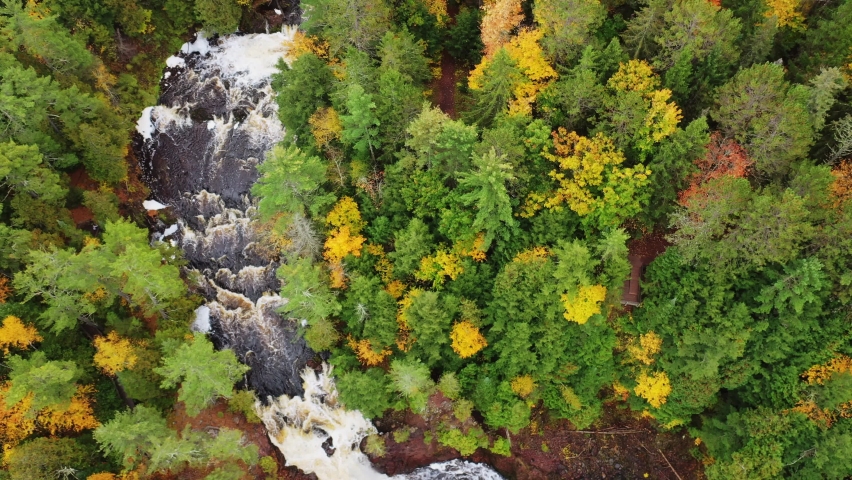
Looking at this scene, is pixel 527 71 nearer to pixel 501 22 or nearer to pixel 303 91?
pixel 501 22

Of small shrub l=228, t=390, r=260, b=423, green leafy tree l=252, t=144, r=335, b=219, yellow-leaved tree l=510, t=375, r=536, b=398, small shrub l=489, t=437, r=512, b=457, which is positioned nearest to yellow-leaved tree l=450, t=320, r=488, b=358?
yellow-leaved tree l=510, t=375, r=536, b=398

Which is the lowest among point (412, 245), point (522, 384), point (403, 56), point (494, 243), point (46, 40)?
point (522, 384)

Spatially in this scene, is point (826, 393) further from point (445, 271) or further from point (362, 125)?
point (362, 125)

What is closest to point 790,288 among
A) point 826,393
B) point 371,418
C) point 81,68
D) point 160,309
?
point 826,393

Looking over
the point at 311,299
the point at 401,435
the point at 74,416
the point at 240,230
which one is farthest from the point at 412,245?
the point at 74,416

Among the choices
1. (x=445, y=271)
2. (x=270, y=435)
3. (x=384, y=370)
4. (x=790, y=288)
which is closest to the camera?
(x=790, y=288)

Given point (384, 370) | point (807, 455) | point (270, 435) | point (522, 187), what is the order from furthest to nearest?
point (270, 435) < point (384, 370) < point (522, 187) < point (807, 455)

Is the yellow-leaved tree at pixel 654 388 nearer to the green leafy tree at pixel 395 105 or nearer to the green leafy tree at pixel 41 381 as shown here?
the green leafy tree at pixel 395 105
